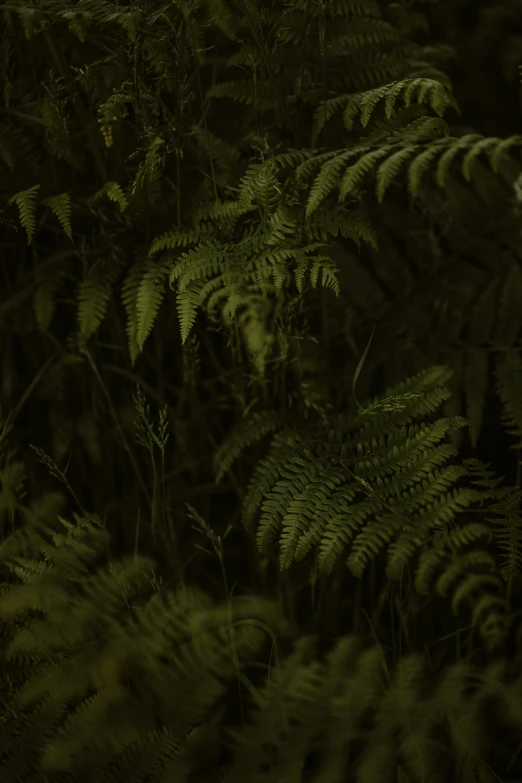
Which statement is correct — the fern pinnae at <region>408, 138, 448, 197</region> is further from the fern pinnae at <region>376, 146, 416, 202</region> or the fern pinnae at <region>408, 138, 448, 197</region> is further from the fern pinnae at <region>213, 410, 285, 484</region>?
the fern pinnae at <region>213, 410, 285, 484</region>

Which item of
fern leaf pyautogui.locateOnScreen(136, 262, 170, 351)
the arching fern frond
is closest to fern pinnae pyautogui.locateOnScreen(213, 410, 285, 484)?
the arching fern frond

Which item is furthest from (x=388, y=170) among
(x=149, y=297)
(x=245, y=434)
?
(x=245, y=434)

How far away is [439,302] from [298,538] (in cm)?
77

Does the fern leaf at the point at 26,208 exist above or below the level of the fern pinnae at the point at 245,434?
above

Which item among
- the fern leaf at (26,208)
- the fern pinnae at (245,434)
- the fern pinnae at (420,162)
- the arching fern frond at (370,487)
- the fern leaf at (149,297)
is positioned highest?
the fern leaf at (26,208)

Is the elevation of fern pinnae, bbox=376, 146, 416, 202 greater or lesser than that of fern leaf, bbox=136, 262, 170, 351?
greater

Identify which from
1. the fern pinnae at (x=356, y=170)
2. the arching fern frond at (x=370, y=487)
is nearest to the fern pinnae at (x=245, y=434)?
the arching fern frond at (x=370, y=487)

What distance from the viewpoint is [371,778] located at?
1078 mm

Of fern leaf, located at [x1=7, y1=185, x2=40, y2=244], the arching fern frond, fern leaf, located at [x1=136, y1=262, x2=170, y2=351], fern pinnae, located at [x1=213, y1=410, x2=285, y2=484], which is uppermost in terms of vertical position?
fern leaf, located at [x1=7, y1=185, x2=40, y2=244]

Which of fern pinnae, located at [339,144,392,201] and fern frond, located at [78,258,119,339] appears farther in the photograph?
fern frond, located at [78,258,119,339]

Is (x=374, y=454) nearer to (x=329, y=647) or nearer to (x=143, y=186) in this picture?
(x=329, y=647)

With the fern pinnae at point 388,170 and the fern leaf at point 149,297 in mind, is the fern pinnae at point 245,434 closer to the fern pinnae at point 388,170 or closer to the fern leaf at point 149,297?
the fern leaf at point 149,297

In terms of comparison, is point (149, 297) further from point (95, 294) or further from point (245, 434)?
point (245, 434)

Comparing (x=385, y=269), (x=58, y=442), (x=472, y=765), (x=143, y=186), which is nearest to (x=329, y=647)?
(x=472, y=765)
